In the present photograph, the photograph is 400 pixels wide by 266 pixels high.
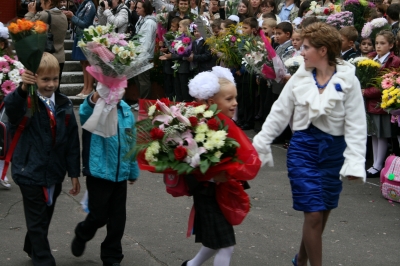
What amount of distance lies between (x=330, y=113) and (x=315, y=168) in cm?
40

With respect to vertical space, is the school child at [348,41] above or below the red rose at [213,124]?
above

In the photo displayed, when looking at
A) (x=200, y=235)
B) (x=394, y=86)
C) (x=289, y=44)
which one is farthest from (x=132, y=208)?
(x=289, y=44)

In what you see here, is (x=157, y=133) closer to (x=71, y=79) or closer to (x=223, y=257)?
(x=223, y=257)

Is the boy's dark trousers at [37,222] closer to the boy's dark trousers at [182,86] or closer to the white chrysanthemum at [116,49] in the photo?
the white chrysanthemum at [116,49]

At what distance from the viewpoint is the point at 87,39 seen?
16.6ft

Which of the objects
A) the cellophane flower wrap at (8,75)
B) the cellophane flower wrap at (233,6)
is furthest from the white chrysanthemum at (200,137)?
the cellophane flower wrap at (233,6)

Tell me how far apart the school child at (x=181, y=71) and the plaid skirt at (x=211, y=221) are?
8.40 meters

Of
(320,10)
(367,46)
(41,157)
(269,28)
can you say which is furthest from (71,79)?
(41,157)

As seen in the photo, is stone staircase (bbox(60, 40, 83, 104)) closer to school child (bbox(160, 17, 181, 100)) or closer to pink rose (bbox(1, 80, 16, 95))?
school child (bbox(160, 17, 181, 100))

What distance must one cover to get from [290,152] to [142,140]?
1063 mm

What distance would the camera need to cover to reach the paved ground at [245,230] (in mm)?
5914

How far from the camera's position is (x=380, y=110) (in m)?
8.89

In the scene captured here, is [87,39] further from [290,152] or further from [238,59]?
[238,59]

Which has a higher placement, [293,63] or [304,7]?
[304,7]
